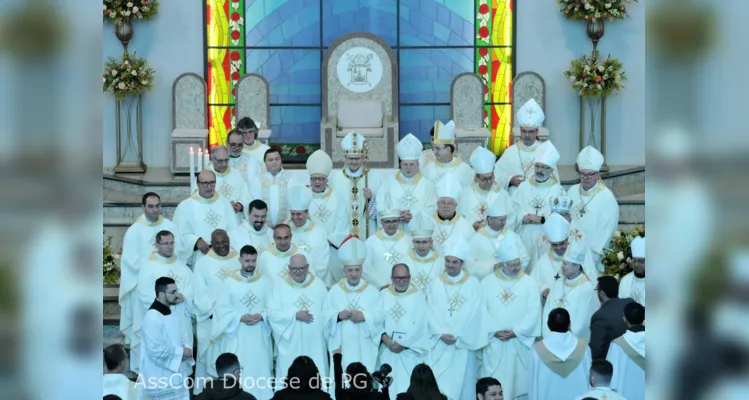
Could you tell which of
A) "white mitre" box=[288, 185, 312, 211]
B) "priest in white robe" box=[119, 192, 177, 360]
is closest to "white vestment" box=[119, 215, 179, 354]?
"priest in white robe" box=[119, 192, 177, 360]

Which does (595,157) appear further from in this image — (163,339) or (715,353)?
(715,353)

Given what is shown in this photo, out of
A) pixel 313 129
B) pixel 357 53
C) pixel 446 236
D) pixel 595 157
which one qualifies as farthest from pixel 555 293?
pixel 313 129

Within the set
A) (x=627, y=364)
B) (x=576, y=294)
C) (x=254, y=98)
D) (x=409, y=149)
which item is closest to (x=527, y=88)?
(x=254, y=98)

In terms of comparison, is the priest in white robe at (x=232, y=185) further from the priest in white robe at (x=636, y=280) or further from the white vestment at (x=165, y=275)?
the priest in white robe at (x=636, y=280)

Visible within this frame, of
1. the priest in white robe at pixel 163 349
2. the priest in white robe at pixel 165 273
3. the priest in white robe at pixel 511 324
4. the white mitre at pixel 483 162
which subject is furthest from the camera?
the white mitre at pixel 483 162

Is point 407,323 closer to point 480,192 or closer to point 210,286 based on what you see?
point 210,286

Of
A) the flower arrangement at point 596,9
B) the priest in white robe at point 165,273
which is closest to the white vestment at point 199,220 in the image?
the priest in white robe at point 165,273

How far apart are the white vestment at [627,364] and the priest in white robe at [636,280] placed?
1.11 meters

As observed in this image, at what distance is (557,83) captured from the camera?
16.7m

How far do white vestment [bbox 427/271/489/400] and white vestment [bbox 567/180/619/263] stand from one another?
2618 millimetres

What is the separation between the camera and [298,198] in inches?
410

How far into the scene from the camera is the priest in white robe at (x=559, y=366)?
7.93 meters

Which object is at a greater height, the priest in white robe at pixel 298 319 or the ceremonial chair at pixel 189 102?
the ceremonial chair at pixel 189 102

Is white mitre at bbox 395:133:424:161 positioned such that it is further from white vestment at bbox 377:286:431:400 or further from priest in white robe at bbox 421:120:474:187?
white vestment at bbox 377:286:431:400
